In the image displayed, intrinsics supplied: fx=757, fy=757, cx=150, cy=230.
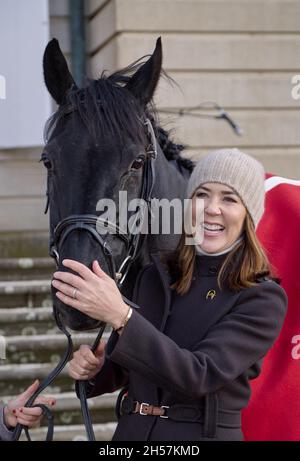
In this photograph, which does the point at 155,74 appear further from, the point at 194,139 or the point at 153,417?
the point at 194,139

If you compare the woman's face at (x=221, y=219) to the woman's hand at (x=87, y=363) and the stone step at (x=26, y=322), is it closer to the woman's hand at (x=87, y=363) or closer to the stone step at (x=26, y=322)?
the woman's hand at (x=87, y=363)

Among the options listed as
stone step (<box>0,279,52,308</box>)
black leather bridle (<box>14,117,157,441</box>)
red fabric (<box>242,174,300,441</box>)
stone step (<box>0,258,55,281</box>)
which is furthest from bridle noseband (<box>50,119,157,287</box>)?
stone step (<box>0,258,55,281</box>)

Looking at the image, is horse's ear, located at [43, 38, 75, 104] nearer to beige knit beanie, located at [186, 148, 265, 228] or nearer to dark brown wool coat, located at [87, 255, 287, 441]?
beige knit beanie, located at [186, 148, 265, 228]

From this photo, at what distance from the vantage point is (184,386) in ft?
6.16

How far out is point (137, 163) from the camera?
2338 mm

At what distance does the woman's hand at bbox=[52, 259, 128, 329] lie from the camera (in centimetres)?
184

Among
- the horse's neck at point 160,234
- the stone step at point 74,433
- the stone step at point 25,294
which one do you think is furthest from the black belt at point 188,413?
the stone step at point 25,294

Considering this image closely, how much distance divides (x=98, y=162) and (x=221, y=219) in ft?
1.37

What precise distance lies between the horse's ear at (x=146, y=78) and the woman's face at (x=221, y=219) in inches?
20.4

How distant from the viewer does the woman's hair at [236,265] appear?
2.03 meters

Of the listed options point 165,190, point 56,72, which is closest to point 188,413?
point 165,190

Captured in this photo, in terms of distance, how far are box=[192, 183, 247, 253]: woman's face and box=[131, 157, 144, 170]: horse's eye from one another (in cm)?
31
